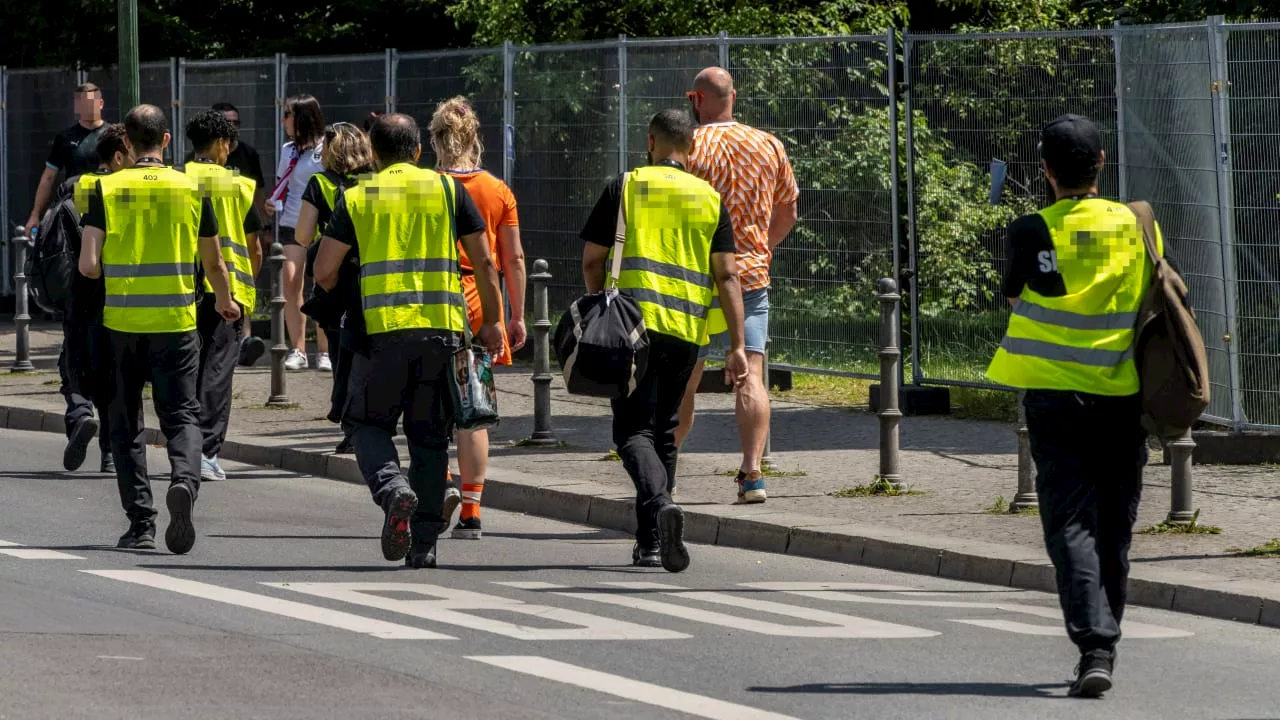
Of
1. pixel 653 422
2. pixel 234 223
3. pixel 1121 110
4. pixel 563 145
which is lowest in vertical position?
pixel 653 422

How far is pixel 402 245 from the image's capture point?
9.01m

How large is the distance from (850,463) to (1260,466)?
214cm

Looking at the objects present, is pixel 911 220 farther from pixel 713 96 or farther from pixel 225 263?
pixel 225 263

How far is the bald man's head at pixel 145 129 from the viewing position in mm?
9789

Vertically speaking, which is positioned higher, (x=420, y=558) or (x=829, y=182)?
(x=829, y=182)

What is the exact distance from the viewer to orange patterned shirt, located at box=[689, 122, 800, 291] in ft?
35.1

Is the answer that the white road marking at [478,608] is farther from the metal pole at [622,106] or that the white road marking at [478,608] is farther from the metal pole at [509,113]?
the metal pole at [509,113]

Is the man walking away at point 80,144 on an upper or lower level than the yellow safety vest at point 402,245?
upper

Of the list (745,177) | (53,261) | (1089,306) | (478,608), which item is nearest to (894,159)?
(745,177)

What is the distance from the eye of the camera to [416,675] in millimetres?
6988

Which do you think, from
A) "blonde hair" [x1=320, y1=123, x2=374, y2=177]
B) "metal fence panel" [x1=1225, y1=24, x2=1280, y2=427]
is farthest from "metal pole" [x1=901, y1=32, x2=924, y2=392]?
"blonde hair" [x1=320, y1=123, x2=374, y2=177]

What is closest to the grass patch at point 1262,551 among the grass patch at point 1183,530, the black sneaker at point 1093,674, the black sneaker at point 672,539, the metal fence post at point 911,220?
the grass patch at point 1183,530

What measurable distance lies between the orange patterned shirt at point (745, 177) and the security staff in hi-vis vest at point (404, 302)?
5.94 ft

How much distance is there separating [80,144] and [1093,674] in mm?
10266
